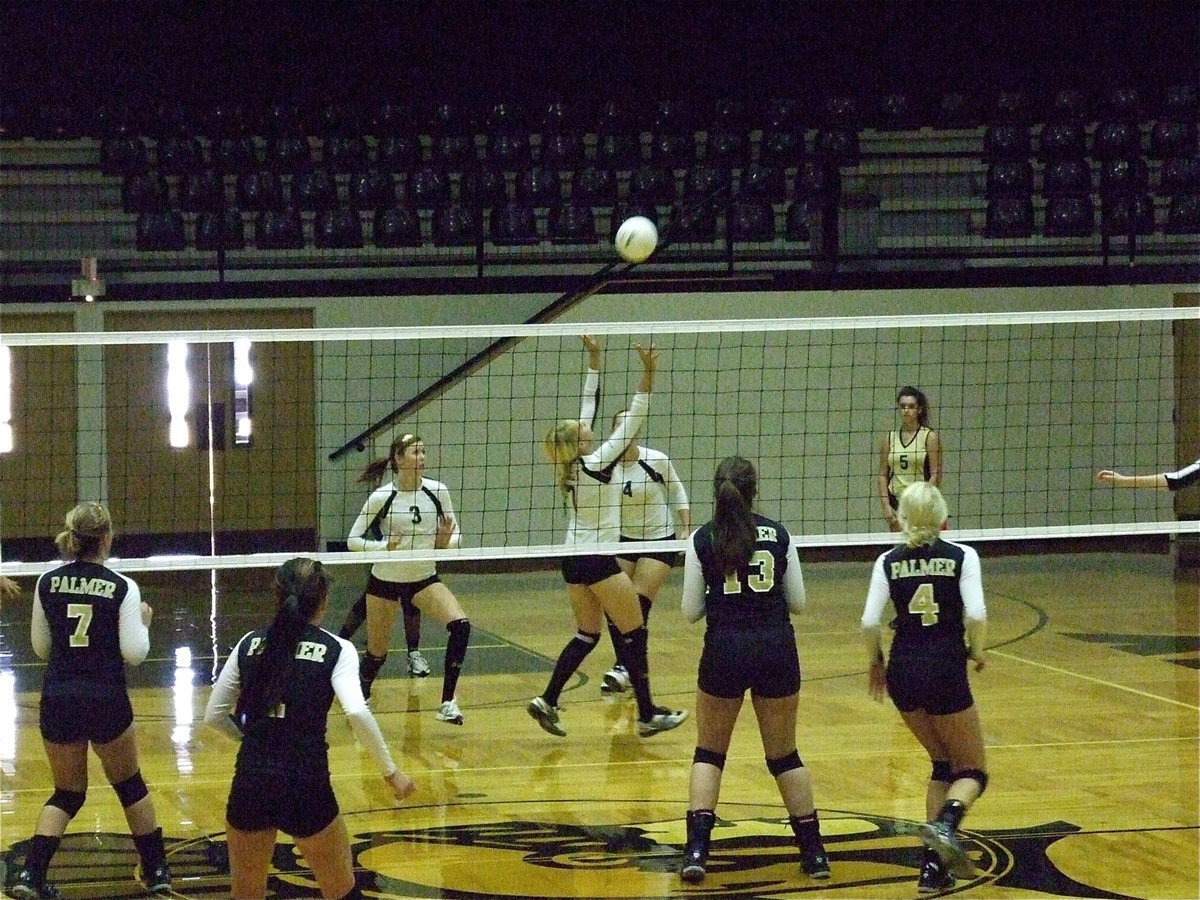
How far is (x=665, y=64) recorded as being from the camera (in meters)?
19.4

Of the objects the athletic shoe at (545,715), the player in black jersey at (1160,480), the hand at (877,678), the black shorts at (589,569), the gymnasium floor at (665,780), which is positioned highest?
the player in black jersey at (1160,480)

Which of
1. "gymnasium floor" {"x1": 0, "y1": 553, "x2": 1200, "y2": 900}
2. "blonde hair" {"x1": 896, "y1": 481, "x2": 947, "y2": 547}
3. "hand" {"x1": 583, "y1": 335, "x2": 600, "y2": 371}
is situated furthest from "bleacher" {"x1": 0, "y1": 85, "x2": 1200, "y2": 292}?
"blonde hair" {"x1": 896, "y1": 481, "x2": 947, "y2": 547}

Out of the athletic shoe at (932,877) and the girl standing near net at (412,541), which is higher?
the girl standing near net at (412,541)

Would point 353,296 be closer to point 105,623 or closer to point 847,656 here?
point 847,656

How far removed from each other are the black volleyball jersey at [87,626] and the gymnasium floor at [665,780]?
35.0 inches

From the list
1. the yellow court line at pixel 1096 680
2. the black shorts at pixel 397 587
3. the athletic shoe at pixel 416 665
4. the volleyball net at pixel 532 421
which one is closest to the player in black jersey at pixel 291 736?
the black shorts at pixel 397 587

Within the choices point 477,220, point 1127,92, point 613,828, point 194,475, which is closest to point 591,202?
point 477,220

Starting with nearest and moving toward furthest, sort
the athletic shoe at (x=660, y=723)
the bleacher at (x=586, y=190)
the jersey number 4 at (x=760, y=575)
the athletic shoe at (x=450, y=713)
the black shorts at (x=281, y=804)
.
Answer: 1. the black shorts at (x=281, y=804)
2. the jersey number 4 at (x=760, y=575)
3. the athletic shoe at (x=660, y=723)
4. the athletic shoe at (x=450, y=713)
5. the bleacher at (x=586, y=190)

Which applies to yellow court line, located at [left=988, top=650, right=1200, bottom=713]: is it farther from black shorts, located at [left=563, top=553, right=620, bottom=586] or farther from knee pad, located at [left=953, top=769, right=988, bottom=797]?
knee pad, located at [left=953, top=769, right=988, bottom=797]

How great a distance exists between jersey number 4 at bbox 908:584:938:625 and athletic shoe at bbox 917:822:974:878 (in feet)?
2.40

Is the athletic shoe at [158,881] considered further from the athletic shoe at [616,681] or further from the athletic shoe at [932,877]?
the athletic shoe at [616,681]

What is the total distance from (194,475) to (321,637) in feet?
41.3

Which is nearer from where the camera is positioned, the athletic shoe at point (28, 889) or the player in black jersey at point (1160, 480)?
the athletic shoe at point (28, 889)

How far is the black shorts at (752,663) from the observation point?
19.4ft
